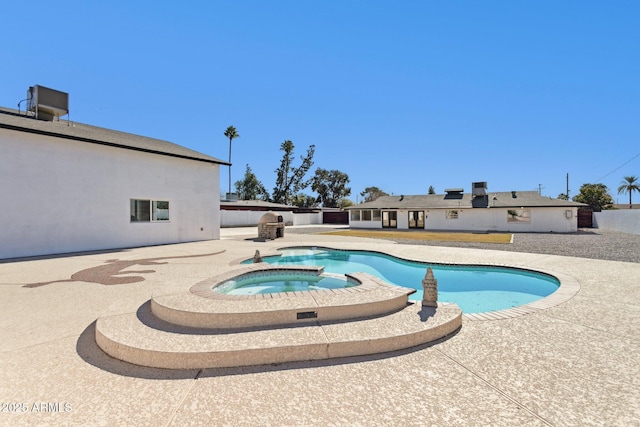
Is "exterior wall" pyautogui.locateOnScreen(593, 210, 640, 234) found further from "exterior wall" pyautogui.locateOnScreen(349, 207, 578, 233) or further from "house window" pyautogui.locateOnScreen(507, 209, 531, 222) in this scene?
"house window" pyautogui.locateOnScreen(507, 209, 531, 222)

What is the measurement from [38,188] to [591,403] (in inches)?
598

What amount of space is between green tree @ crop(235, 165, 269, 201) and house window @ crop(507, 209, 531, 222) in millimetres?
40489

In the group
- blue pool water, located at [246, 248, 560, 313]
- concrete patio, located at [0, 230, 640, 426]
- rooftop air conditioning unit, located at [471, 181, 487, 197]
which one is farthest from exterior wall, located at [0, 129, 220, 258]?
rooftop air conditioning unit, located at [471, 181, 487, 197]

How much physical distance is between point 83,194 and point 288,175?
40.5m

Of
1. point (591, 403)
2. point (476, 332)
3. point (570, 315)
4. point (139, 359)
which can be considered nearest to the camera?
point (591, 403)

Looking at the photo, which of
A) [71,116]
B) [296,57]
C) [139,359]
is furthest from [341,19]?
[71,116]

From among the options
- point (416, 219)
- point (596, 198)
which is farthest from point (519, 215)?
point (596, 198)

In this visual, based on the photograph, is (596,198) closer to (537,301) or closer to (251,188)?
(537,301)

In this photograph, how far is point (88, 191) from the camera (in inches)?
451

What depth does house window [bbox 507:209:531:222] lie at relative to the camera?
23422 mm

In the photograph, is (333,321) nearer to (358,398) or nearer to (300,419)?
(358,398)

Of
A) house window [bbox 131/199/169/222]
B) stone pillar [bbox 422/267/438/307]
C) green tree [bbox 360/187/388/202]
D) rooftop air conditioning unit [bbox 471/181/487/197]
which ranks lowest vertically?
stone pillar [bbox 422/267/438/307]

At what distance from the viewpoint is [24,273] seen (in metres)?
7.42

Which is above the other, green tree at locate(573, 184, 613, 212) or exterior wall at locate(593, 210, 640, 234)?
green tree at locate(573, 184, 613, 212)
